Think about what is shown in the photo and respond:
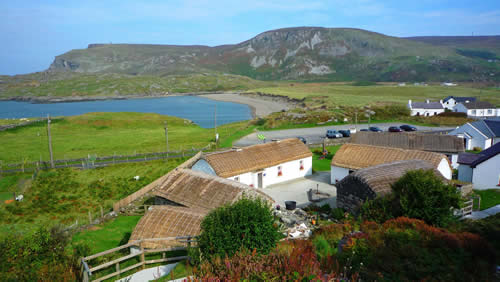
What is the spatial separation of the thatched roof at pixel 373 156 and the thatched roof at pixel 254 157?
180 inches

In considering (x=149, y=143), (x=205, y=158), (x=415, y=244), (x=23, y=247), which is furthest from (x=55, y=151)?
(x=415, y=244)

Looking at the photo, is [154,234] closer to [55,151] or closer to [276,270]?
[276,270]

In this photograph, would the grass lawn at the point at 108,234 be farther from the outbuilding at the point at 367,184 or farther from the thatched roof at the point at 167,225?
the outbuilding at the point at 367,184

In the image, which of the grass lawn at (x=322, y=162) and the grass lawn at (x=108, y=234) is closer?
the grass lawn at (x=108, y=234)

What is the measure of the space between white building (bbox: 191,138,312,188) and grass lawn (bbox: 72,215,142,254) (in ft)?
27.2

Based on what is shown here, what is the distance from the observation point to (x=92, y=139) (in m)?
62.4

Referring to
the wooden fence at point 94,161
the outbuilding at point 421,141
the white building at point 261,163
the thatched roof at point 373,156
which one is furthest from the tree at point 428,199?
the wooden fence at point 94,161

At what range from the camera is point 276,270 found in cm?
762

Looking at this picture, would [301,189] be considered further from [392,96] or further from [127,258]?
[392,96]

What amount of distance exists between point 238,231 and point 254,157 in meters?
21.7

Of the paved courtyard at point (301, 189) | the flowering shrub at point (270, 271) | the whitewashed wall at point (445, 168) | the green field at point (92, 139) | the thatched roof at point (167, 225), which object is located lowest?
the paved courtyard at point (301, 189)

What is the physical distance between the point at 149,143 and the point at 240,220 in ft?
161

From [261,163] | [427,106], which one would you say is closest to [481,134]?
[261,163]

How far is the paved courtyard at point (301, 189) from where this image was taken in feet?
93.7
